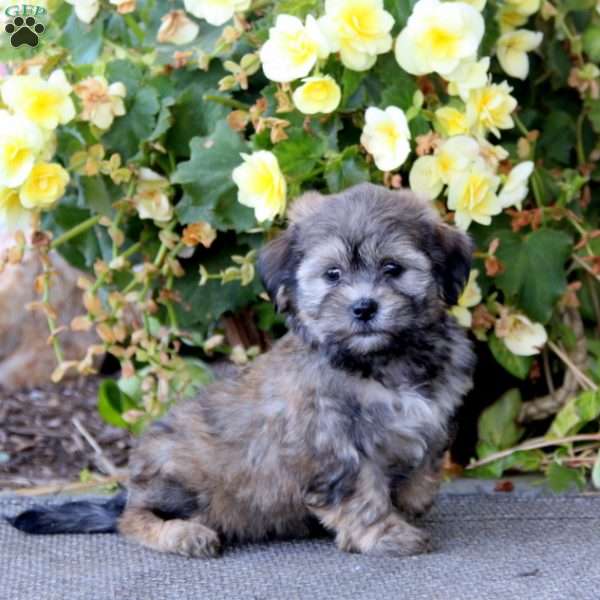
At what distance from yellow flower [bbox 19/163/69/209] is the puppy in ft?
3.16

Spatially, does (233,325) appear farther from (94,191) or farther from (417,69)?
(417,69)

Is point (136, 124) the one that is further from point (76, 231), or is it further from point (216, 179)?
point (76, 231)

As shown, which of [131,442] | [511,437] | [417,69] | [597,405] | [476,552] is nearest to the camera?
[476,552]

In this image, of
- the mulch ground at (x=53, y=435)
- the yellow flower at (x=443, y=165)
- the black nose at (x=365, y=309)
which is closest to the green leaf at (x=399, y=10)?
the yellow flower at (x=443, y=165)

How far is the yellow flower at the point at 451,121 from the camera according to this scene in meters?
4.83

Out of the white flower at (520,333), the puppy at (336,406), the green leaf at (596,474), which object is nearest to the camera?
the puppy at (336,406)

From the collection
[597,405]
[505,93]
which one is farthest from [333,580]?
[505,93]

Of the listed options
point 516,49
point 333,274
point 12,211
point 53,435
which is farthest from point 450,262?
point 53,435

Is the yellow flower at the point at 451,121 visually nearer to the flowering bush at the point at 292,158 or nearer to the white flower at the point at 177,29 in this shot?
the flowering bush at the point at 292,158

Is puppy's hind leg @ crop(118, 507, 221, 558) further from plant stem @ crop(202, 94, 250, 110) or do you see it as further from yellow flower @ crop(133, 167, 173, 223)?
plant stem @ crop(202, 94, 250, 110)

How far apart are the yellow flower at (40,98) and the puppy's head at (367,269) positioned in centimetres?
108

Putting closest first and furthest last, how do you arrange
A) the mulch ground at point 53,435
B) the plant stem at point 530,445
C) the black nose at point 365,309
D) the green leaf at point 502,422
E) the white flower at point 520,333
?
the black nose at point 365,309 < the white flower at point 520,333 < the plant stem at point 530,445 < the green leaf at point 502,422 < the mulch ground at point 53,435

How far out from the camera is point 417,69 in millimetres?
4680

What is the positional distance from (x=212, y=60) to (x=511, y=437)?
6.68ft
